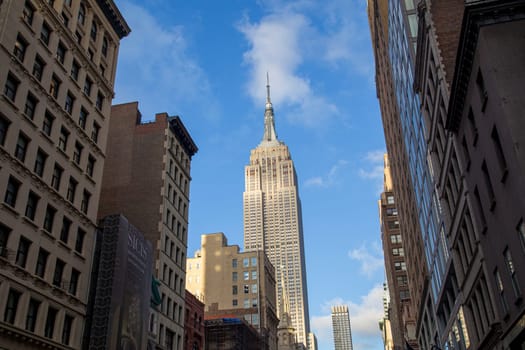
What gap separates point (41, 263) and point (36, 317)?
361cm

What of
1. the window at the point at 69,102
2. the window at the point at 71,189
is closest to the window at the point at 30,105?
the window at the point at 69,102

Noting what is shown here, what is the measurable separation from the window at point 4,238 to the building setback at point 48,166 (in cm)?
7

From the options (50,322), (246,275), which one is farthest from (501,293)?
(246,275)

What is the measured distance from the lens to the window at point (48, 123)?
40516 mm

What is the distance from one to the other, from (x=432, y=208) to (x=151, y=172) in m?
32.9

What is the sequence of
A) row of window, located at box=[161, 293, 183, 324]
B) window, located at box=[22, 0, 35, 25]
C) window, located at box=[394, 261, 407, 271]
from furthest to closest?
window, located at box=[394, 261, 407, 271], row of window, located at box=[161, 293, 183, 324], window, located at box=[22, 0, 35, 25]

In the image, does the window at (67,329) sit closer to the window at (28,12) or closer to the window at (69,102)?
the window at (69,102)

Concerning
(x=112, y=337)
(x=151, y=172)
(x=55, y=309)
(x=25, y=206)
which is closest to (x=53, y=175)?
(x=25, y=206)

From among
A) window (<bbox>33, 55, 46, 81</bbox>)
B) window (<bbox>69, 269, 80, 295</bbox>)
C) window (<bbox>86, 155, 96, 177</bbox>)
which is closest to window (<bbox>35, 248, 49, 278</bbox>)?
window (<bbox>69, 269, 80, 295</bbox>)

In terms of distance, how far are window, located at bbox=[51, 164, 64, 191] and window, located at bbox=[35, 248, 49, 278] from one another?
202 inches

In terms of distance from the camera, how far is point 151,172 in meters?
66.7

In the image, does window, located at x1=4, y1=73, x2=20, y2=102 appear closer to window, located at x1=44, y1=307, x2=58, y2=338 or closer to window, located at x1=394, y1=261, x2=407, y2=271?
window, located at x1=44, y1=307, x2=58, y2=338

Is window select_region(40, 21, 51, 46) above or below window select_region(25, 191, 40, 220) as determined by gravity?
above

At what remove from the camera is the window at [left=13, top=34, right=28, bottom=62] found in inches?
1494
